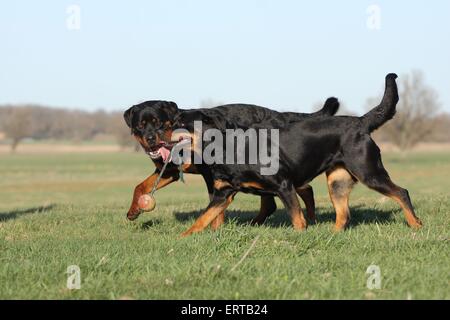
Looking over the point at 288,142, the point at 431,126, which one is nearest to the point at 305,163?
the point at 288,142

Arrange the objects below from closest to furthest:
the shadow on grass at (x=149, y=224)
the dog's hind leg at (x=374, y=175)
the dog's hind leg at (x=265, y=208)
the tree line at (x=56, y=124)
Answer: the dog's hind leg at (x=374, y=175)
the shadow on grass at (x=149, y=224)
the dog's hind leg at (x=265, y=208)
the tree line at (x=56, y=124)

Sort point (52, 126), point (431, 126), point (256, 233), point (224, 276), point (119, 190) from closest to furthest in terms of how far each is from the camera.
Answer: point (224, 276) → point (256, 233) → point (119, 190) → point (431, 126) → point (52, 126)

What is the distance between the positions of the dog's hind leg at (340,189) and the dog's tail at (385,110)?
673 mm

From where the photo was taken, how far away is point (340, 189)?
830cm

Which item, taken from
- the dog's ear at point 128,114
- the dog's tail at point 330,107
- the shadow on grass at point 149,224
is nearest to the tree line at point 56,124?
the shadow on grass at point 149,224

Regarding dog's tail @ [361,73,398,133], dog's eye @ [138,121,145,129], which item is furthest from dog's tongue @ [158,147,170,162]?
dog's tail @ [361,73,398,133]

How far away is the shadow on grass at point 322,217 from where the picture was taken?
8.90 meters

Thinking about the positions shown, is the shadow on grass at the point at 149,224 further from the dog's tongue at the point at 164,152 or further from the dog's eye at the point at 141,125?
the dog's eye at the point at 141,125

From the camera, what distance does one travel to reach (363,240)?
21.9 feet
